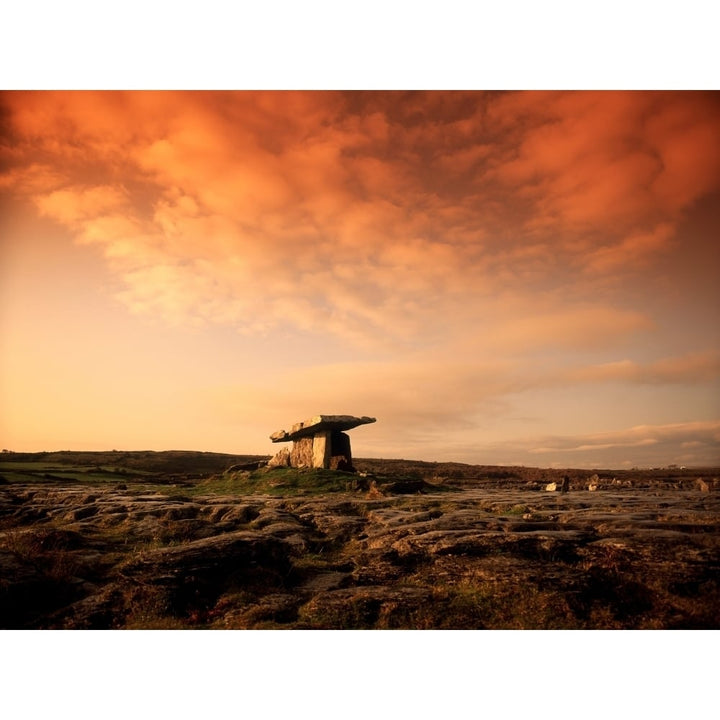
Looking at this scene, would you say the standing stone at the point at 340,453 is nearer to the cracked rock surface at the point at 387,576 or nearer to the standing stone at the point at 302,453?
the standing stone at the point at 302,453

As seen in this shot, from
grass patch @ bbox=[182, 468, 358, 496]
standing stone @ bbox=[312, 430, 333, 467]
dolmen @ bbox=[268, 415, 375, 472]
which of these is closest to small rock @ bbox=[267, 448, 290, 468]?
dolmen @ bbox=[268, 415, 375, 472]

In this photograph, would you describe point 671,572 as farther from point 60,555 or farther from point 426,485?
point 426,485

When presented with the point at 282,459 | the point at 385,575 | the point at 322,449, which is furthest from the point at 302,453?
the point at 385,575

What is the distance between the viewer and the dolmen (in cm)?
2856

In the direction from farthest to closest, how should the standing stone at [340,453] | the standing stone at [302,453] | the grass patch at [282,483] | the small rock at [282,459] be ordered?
1. the small rock at [282,459]
2. the standing stone at [302,453]
3. the standing stone at [340,453]
4. the grass patch at [282,483]

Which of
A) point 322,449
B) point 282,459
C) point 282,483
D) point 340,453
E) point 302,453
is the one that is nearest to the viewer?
point 282,483

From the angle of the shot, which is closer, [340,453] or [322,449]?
[322,449]

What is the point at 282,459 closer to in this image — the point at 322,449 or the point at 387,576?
the point at 322,449

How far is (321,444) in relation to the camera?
29.3m

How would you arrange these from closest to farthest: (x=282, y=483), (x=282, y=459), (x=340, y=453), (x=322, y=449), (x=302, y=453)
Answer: (x=282, y=483) < (x=322, y=449) < (x=340, y=453) < (x=302, y=453) < (x=282, y=459)

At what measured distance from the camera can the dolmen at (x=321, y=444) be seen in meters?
28.6

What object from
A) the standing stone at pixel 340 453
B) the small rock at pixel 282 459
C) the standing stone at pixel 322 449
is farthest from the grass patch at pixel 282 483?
the small rock at pixel 282 459

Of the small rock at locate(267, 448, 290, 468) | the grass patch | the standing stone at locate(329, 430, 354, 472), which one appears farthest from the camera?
the small rock at locate(267, 448, 290, 468)

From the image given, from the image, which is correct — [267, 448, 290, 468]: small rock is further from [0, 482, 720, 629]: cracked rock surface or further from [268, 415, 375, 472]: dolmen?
[0, 482, 720, 629]: cracked rock surface
